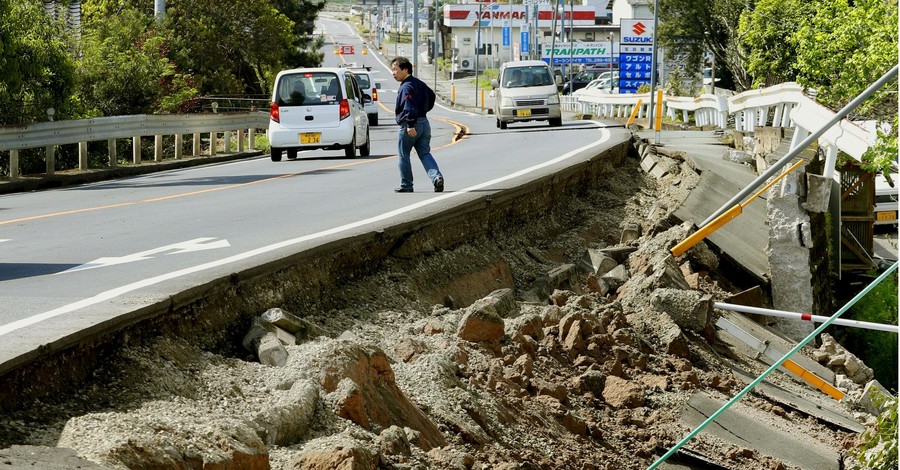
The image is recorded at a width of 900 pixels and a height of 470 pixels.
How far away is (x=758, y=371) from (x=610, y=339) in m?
2.92

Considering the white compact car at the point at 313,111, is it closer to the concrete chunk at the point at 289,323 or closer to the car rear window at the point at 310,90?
the car rear window at the point at 310,90

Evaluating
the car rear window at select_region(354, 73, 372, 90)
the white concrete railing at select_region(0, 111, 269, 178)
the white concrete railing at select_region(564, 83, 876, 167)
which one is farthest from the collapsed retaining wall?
the car rear window at select_region(354, 73, 372, 90)

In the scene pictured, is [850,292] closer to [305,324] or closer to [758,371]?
[758,371]

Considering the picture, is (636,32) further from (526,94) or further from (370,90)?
(526,94)

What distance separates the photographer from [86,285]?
828cm

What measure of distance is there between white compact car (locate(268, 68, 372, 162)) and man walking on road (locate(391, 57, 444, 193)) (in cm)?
887

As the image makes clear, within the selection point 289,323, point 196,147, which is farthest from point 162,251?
point 196,147

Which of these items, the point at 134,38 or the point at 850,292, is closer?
the point at 850,292

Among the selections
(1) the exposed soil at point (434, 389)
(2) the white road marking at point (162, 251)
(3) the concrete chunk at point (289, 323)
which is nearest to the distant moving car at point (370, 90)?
(1) the exposed soil at point (434, 389)

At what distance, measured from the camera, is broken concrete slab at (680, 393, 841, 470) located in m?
9.03

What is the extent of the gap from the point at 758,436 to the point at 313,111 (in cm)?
1619

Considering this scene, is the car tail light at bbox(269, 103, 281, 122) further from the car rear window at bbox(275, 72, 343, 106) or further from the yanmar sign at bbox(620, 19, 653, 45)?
the yanmar sign at bbox(620, 19, 653, 45)

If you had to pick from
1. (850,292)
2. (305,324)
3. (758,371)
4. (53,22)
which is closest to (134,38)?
(53,22)

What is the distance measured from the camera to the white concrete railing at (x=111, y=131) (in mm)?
19656
